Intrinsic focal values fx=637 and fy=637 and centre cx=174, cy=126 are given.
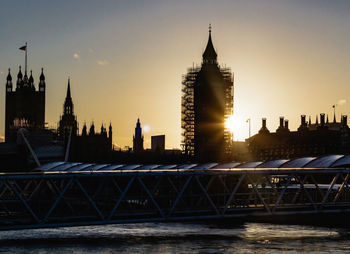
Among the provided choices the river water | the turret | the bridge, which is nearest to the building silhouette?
the turret

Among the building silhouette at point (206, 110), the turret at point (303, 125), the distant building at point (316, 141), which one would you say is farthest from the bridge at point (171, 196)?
the turret at point (303, 125)

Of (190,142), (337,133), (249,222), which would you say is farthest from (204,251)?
(337,133)

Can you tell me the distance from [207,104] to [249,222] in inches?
3721

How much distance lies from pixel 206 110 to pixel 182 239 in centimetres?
11182

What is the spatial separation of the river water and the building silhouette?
312ft

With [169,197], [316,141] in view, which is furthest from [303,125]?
[169,197]

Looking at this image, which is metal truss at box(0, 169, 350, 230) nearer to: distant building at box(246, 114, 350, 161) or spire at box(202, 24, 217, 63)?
distant building at box(246, 114, 350, 161)

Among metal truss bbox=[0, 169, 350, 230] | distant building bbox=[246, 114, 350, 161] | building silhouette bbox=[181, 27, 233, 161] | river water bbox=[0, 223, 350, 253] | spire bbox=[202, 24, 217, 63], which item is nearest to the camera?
metal truss bbox=[0, 169, 350, 230]

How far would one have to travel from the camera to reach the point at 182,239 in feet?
194

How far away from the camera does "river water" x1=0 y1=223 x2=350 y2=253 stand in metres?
52.2

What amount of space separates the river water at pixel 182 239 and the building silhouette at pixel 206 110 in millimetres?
95109

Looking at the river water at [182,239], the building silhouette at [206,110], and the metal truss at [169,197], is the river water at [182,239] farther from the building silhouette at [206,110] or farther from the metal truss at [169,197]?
the building silhouette at [206,110]

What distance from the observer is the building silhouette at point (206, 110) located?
16862cm

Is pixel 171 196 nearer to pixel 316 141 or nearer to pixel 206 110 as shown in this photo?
pixel 206 110
